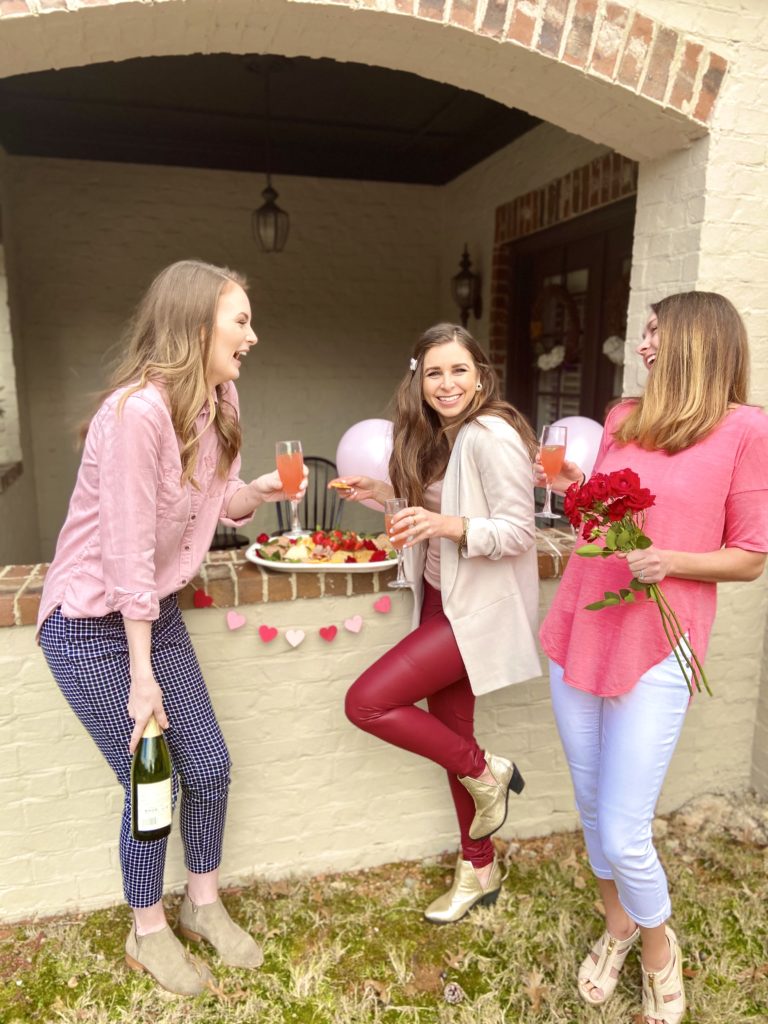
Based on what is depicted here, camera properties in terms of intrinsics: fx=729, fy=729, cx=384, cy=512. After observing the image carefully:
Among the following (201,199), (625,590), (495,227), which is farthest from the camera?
(201,199)

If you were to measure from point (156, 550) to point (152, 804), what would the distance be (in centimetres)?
59

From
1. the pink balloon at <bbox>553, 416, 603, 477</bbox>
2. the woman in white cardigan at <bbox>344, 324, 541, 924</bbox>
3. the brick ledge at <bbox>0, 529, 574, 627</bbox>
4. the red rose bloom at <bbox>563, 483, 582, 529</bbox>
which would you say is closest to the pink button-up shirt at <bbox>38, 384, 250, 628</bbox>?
the brick ledge at <bbox>0, 529, 574, 627</bbox>

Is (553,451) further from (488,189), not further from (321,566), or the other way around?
(488,189)

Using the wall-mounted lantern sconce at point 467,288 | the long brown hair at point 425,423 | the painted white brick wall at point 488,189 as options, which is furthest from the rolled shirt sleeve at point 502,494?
the wall-mounted lantern sconce at point 467,288

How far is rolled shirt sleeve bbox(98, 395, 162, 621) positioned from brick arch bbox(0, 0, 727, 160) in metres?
1.13

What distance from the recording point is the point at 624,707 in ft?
5.39

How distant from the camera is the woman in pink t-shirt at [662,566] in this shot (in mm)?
1568

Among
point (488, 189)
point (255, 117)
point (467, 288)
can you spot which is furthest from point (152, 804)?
point (488, 189)

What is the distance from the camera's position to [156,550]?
173cm

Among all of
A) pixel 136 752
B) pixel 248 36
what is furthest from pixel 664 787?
pixel 248 36

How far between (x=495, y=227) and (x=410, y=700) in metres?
4.00

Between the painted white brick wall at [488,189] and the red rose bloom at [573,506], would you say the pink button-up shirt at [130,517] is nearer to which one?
the red rose bloom at [573,506]

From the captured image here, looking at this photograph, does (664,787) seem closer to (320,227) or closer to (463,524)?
(463,524)

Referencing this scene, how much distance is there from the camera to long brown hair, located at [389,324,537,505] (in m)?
1.92
